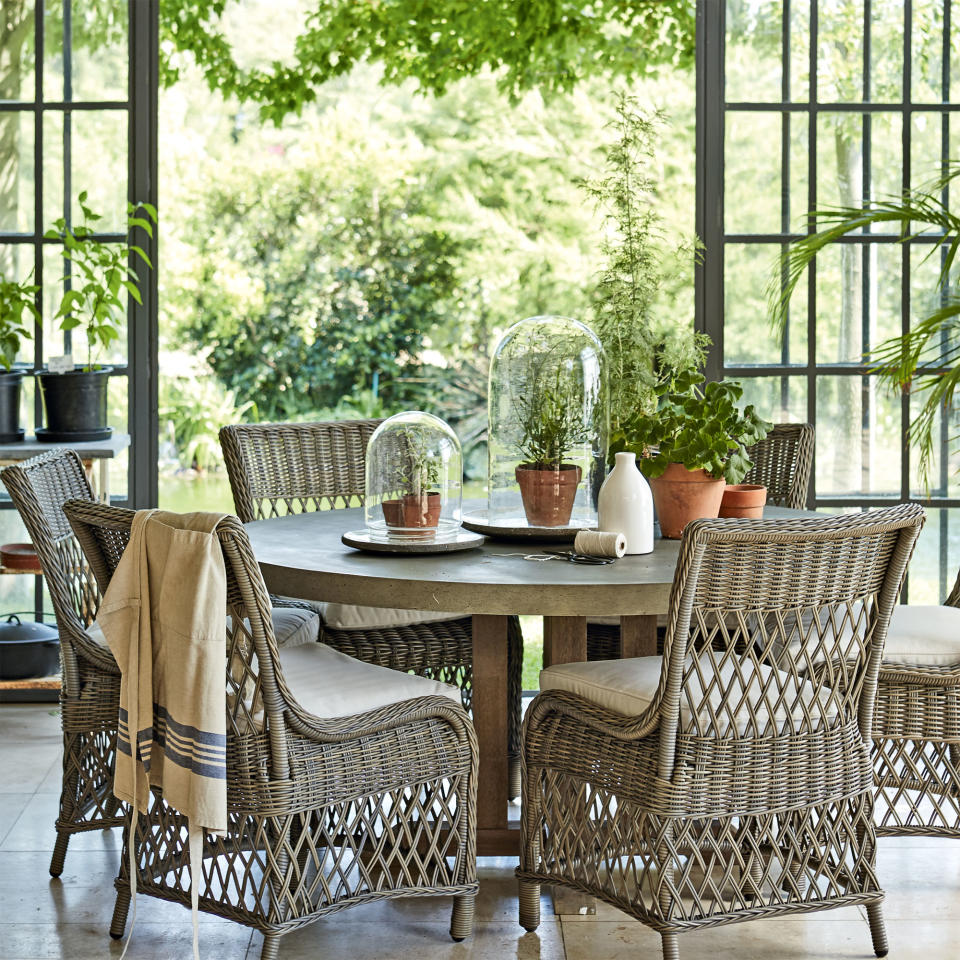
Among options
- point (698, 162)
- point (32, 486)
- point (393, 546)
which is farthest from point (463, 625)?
point (698, 162)

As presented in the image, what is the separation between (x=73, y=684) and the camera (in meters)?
2.69

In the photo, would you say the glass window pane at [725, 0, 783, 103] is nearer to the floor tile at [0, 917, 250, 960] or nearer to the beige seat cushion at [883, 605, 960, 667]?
the beige seat cushion at [883, 605, 960, 667]

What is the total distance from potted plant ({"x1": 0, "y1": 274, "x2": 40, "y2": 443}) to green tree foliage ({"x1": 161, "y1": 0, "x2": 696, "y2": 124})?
3.31 m

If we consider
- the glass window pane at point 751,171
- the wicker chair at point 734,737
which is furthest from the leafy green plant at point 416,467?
the glass window pane at point 751,171

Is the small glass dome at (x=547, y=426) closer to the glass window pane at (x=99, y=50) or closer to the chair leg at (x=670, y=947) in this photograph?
the chair leg at (x=670, y=947)

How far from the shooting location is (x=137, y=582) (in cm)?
223

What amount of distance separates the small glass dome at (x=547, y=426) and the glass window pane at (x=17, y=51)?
6.39 ft

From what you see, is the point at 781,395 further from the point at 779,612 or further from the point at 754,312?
the point at 779,612

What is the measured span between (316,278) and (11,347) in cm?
587

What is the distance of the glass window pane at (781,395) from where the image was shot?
4.21m

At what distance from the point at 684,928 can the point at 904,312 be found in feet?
8.34

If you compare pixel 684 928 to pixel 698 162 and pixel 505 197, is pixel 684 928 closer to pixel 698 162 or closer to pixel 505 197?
pixel 698 162

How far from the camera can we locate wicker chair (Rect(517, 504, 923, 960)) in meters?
2.12

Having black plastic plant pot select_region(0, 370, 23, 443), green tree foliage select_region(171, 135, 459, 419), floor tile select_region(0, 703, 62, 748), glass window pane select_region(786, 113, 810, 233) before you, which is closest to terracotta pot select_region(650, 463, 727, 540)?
glass window pane select_region(786, 113, 810, 233)
